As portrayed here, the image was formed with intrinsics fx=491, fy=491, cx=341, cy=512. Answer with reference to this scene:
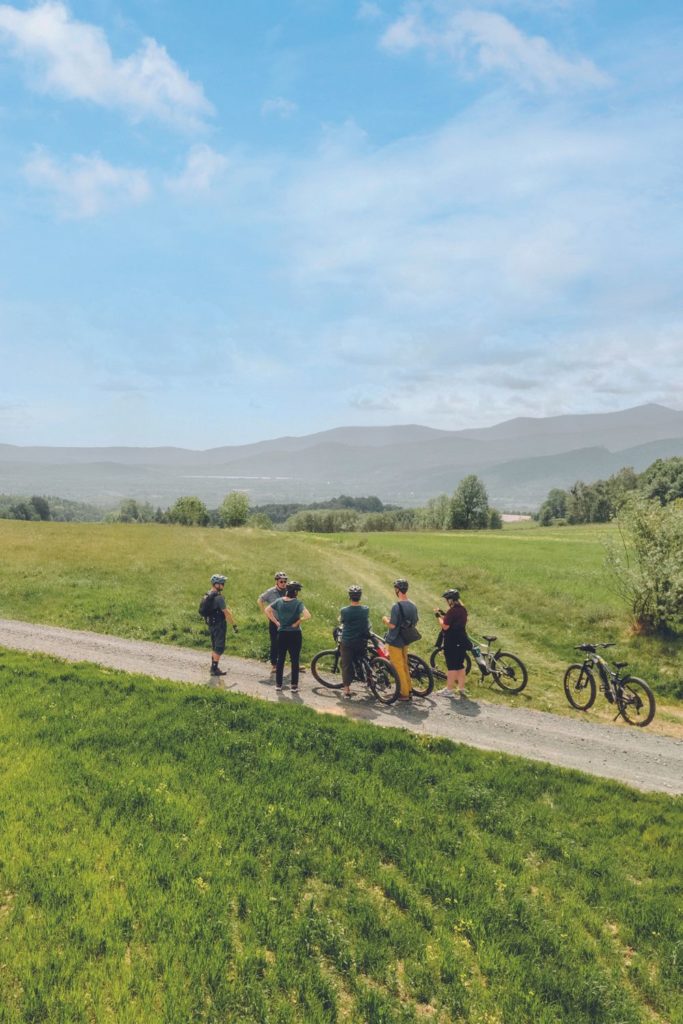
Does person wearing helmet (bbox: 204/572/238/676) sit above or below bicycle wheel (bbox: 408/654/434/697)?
above

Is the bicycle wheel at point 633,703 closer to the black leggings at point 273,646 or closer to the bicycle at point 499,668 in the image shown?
the bicycle at point 499,668

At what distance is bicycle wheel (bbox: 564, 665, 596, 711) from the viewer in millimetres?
15531

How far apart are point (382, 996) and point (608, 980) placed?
2.94 m

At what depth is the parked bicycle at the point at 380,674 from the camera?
14422 mm

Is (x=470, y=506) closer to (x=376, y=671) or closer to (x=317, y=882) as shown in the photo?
(x=376, y=671)

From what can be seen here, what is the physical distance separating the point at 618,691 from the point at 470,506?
10201 centimetres

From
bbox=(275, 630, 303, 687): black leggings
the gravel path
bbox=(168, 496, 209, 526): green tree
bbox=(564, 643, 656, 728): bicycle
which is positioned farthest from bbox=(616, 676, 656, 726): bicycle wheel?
bbox=(168, 496, 209, 526): green tree

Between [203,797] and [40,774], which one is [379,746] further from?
[40,774]

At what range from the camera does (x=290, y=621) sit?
562 inches

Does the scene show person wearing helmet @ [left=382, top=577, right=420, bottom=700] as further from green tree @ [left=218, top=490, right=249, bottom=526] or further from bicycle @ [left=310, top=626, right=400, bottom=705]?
green tree @ [left=218, top=490, right=249, bottom=526]

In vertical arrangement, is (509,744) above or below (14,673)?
below

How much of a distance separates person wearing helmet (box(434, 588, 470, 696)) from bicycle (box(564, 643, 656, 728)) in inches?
145

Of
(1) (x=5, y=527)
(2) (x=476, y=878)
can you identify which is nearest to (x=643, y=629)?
(2) (x=476, y=878)

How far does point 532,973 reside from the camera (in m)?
6.17
